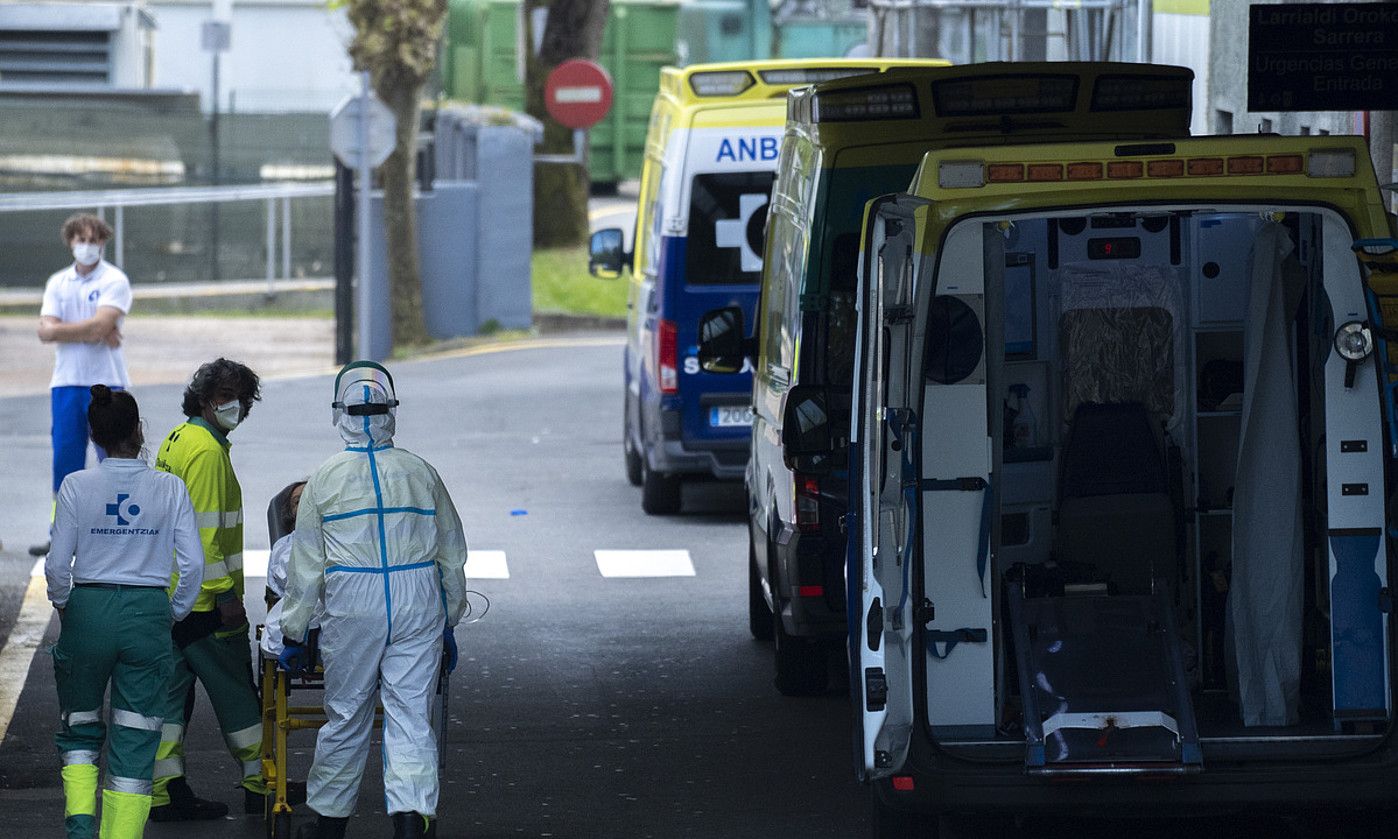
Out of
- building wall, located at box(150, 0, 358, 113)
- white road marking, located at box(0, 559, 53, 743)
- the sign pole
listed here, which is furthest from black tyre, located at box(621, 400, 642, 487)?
building wall, located at box(150, 0, 358, 113)

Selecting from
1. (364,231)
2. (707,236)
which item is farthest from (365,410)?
(364,231)

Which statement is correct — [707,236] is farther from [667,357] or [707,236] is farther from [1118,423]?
[1118,423]

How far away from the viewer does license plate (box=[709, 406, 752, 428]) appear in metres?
14.8

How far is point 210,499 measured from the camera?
8484 millimetres

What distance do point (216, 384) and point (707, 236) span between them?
5998mm

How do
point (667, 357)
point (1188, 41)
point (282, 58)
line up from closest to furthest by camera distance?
point (667, 357) < point (1188, 41) < point (282, 58)

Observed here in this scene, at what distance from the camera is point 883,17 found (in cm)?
2406

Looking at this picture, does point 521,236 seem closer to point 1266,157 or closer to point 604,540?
point 604,540

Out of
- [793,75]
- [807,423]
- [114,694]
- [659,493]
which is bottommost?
[659,493]

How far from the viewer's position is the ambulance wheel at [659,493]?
15383 millimetres

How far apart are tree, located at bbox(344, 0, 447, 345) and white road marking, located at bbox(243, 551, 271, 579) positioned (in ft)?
36.5

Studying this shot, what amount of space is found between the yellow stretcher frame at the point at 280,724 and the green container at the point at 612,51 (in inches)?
1226

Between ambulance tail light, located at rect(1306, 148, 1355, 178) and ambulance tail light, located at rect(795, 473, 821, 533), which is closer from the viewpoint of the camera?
ambulance tail light, located at rect(1306, 148, 1355, 178)

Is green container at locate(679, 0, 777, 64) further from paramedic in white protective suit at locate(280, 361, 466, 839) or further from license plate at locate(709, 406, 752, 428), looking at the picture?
paramedic in white protective suit at locate(280, 361, 466, 839)
